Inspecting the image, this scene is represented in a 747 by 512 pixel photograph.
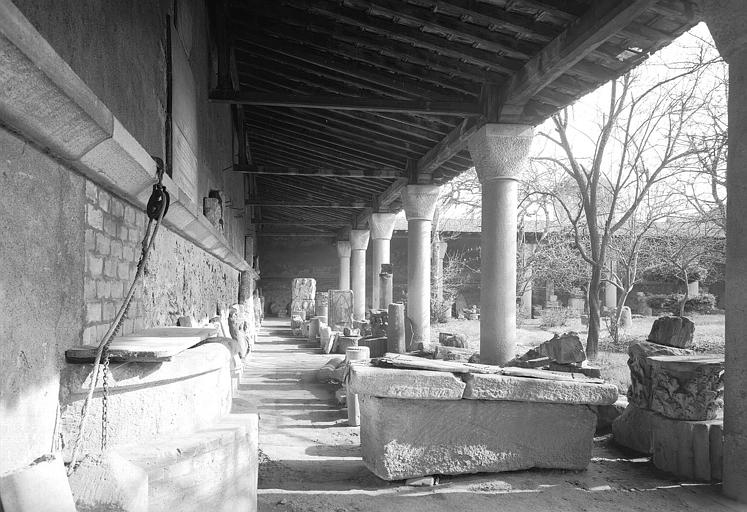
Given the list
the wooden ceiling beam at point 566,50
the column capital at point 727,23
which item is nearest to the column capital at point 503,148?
the wooden ceiling beam at point 566,50

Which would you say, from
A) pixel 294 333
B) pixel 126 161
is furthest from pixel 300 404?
pixel 294 333

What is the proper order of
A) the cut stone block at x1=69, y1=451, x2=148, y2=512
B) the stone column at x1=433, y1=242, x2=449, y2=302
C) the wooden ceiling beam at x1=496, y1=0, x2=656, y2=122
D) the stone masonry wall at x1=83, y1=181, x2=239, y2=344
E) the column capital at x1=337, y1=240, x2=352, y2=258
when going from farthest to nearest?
the column capital at x1=337, y1=240, x2=352, y2=258
the stone column at x1=433, y1=242, x2=449, y2=302
the wooden ceiling beam at x1=496, y1=0, x2=656, y2=122
the stone masonry wall at x1=83, y1=181, x2=239, y2=344
the cut stone block at x1=69, y1=451, x2=148, y2=512

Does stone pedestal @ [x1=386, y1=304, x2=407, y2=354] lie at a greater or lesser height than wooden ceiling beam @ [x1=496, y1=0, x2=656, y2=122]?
lesser

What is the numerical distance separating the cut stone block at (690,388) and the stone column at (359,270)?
13.4 meters

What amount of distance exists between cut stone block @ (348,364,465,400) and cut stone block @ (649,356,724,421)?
1.67 meters

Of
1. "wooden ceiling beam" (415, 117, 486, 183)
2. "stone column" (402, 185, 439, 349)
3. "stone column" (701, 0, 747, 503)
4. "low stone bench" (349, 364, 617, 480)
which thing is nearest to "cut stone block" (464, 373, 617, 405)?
"low stone bench" (349, 364, 617, 480)

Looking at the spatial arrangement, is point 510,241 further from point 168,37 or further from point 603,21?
point 168,37

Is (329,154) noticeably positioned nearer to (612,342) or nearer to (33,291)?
(612,342)

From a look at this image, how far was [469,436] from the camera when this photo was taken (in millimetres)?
4117

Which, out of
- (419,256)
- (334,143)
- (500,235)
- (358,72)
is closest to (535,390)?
(500,235)

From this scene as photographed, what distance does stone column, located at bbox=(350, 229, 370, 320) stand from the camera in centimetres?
1777

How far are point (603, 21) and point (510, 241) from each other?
9.64 feet

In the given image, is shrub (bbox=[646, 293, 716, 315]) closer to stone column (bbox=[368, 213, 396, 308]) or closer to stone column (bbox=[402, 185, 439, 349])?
stone column (bbox=[368, 213, 396, 308])

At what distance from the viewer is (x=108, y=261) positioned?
3008mm
